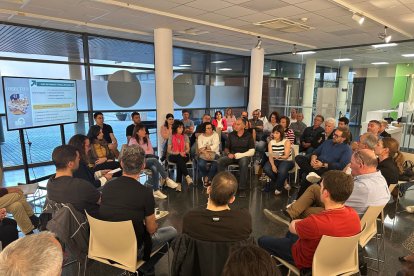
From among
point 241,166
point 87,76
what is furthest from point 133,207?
point 87,76

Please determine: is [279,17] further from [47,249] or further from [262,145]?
[47,249]

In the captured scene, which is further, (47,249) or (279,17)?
(279,17)

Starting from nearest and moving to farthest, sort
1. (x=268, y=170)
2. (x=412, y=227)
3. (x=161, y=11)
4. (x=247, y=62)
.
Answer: (x=412, y=227) → (x=161, y=11) → (x=268, y=170) → (x=247, y=62)

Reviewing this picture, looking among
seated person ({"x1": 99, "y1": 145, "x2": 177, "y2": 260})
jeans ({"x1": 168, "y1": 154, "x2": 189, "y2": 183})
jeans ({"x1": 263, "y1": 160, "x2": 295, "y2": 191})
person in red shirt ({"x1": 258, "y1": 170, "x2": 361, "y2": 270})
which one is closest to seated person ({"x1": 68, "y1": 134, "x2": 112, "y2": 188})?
seated person ({"x1": 99, "y1": 145, "x2": 177, "y2": 260})

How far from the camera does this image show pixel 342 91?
8023 millimetres

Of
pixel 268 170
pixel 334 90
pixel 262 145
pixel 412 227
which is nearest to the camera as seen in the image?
pixel 412 227

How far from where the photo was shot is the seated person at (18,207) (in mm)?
2877

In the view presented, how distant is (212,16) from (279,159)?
2.78m

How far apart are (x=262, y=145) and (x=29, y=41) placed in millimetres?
5271

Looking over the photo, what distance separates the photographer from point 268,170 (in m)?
4.70

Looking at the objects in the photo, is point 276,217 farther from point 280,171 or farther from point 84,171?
point 84,171

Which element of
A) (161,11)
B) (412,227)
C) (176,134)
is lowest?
(412,227)

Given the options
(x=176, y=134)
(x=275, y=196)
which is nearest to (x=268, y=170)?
(x=275, y=196)

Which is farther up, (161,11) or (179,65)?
(161,11)
